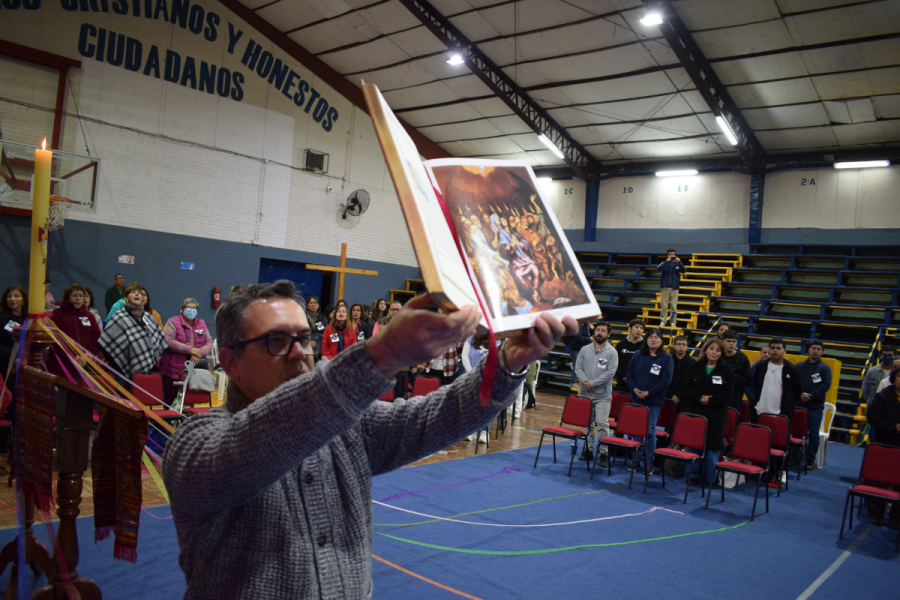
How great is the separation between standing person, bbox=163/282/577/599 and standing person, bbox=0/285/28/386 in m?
5.23

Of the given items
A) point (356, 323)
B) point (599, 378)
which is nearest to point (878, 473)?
point (599, 378)

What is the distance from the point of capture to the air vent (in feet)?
43.8

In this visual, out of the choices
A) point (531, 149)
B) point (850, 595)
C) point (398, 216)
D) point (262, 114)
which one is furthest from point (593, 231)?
point (850, 595)

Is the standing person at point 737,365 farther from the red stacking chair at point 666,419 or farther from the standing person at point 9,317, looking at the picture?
the standing person at point 9,317

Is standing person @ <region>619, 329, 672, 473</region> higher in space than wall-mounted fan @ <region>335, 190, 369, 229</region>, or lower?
lower

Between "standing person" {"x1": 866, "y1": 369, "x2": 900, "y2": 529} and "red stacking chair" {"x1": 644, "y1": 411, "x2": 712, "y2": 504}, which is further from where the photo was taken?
"red stacking chair" {"x1": 644, "y1": 411, "x2": 712, "y2": 504}

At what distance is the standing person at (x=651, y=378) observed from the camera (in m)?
6.71

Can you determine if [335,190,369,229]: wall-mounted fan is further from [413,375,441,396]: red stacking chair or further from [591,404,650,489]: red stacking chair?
[591,404,650,489]: red stacking chair

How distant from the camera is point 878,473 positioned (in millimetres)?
5223

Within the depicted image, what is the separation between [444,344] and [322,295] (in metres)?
13.9

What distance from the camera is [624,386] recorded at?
25.4 ft

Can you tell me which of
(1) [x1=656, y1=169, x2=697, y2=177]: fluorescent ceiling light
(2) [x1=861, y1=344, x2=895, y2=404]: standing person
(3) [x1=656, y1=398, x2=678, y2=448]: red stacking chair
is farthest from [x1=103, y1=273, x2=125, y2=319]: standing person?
(1) [x1=656, y1=169, x2=697, y2=177]: fluorescent ceiling light

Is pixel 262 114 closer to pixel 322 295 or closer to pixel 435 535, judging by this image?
pixel 322 295

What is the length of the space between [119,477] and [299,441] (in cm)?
180
